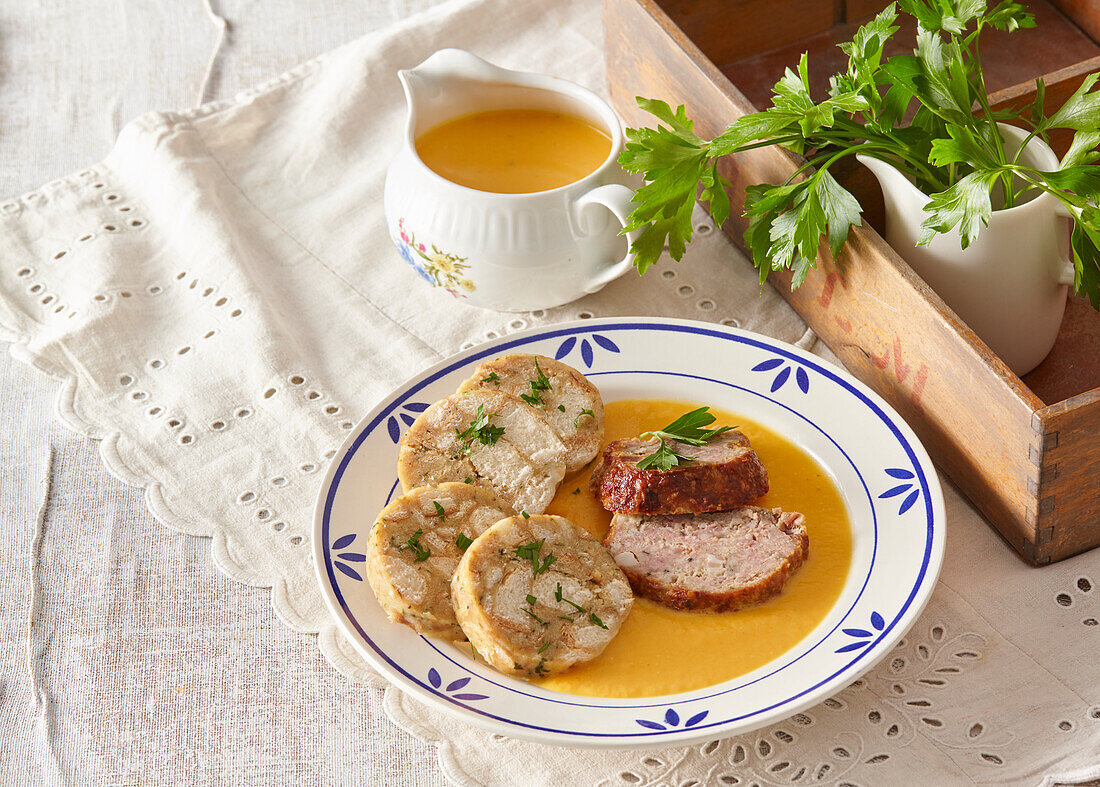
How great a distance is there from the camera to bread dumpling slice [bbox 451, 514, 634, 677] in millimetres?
1425

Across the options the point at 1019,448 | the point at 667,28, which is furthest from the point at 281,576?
the point at 667,28

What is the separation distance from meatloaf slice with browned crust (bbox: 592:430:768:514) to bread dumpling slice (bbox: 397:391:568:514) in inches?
3.7

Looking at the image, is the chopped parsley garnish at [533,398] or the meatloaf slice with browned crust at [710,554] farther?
the chopped parsley garnish at [533,398]

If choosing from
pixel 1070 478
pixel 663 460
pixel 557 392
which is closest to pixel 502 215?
pixel 557 392

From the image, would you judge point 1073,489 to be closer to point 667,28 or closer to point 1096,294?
point 1096,294

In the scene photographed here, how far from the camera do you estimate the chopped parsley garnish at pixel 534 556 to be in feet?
4.85

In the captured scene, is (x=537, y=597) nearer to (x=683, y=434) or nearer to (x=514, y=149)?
(x=683, y=434)

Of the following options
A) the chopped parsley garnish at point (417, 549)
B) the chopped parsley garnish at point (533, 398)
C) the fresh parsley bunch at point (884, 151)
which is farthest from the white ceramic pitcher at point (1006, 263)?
the chopped parsley garnish at point (417, 549)

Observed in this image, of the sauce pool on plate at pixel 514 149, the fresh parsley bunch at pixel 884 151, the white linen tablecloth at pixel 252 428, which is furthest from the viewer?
the sauce pool on plate at pixel 514 149

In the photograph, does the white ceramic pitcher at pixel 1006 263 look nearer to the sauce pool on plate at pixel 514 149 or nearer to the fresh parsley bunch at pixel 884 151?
the fresh parsley bunch at pixel 884 151

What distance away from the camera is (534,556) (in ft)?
4.89

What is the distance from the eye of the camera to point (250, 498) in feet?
6.01

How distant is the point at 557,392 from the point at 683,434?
207 millimetres

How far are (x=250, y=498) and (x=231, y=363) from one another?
32 cm
